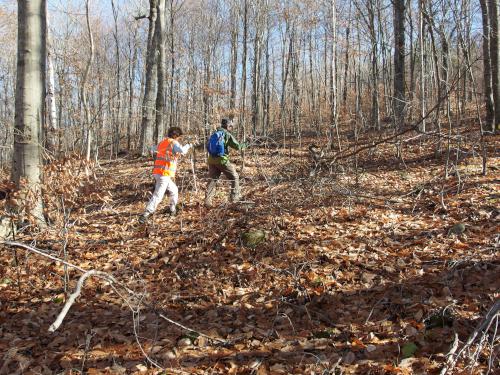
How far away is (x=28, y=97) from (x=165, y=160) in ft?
7.01

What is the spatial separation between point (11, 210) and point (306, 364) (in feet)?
13.4

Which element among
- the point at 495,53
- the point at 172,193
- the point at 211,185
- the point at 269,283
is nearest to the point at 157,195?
the point at 172,193

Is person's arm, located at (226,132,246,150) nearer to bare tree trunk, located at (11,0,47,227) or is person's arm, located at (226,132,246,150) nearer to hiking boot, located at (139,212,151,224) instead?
hiking boot, located at (139,212,151,224)

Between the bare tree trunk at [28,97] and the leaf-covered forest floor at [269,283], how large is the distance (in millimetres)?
936

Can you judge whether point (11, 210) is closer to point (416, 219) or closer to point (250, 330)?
point (250, 330)

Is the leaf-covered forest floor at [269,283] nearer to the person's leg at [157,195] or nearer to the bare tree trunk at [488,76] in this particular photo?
the person's leg at [157,195]

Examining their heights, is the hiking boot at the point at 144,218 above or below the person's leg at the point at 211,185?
below

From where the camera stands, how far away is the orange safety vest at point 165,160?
6.14m

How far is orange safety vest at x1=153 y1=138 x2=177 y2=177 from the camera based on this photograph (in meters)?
6.14

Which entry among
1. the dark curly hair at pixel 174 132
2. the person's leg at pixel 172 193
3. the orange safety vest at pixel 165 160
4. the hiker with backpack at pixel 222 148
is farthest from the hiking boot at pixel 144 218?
the dark curly hair at pixel 174 132

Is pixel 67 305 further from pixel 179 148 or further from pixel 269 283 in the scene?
pixel 179 148

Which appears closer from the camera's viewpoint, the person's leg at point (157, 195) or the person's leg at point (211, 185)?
the person's leg at point (157, 195)

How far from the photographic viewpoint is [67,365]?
3.41 m

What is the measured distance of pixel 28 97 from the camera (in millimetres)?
5438
